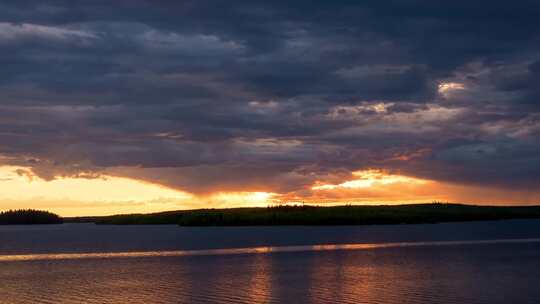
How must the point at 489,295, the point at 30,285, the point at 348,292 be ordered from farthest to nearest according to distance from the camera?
the point at 30,285 < the point at 348,292 < the point at 489,295

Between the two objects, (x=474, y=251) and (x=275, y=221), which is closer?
(x=474, y=251)

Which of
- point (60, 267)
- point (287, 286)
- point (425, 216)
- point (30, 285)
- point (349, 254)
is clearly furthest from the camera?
point (425, 216)

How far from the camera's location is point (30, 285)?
161 ft

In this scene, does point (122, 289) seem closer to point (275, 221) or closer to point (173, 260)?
point (173, 260)

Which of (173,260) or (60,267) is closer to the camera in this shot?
(60,267)

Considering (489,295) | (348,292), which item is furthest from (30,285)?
(489,295)

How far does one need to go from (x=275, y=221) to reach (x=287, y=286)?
432 feet

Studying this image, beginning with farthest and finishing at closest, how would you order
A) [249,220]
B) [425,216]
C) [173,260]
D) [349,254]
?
[425,216]
[249,220]
[349,254]
[173,260]

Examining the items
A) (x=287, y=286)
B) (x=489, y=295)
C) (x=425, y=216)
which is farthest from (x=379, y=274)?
(x=425, y=216)

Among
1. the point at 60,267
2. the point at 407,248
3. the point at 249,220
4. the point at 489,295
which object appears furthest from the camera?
the point at 249,220

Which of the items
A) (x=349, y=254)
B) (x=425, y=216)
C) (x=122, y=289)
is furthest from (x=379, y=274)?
(x=425, y=216)

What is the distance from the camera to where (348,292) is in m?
41.9

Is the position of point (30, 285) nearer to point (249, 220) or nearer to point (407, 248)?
point (407, 248)

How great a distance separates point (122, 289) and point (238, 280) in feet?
26.5
